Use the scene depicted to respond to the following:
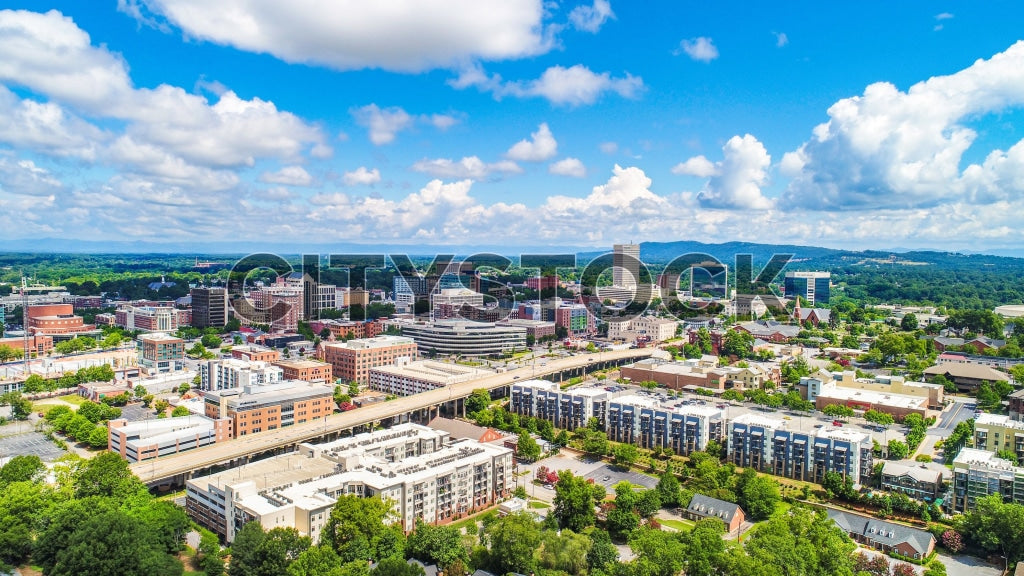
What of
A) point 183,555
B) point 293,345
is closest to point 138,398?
point 293,345

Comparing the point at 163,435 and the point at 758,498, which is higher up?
the point at 163,435

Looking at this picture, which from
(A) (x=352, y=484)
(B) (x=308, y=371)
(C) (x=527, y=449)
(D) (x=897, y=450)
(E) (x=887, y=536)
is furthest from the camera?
(B) (x=308, y=371)

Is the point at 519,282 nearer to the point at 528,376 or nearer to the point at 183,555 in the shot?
the point at 528,376

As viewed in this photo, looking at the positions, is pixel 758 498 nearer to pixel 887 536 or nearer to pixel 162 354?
pixel 887 536

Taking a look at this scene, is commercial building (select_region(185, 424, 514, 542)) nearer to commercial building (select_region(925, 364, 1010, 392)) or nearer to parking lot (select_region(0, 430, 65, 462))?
parking lot (select_region(0, 430, 65, 462))

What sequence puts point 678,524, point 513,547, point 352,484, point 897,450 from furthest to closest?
point 897,450
point 678,524
point 352,484
point 513,547

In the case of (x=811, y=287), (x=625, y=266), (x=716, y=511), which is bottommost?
(x=716, y=511)

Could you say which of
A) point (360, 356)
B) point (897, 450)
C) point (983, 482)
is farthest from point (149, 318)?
point (983, 482)

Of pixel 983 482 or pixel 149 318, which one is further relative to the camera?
pixel 149 318

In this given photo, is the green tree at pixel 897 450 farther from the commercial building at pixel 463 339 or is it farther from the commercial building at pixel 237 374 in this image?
the commercial building at pixel 463 339
